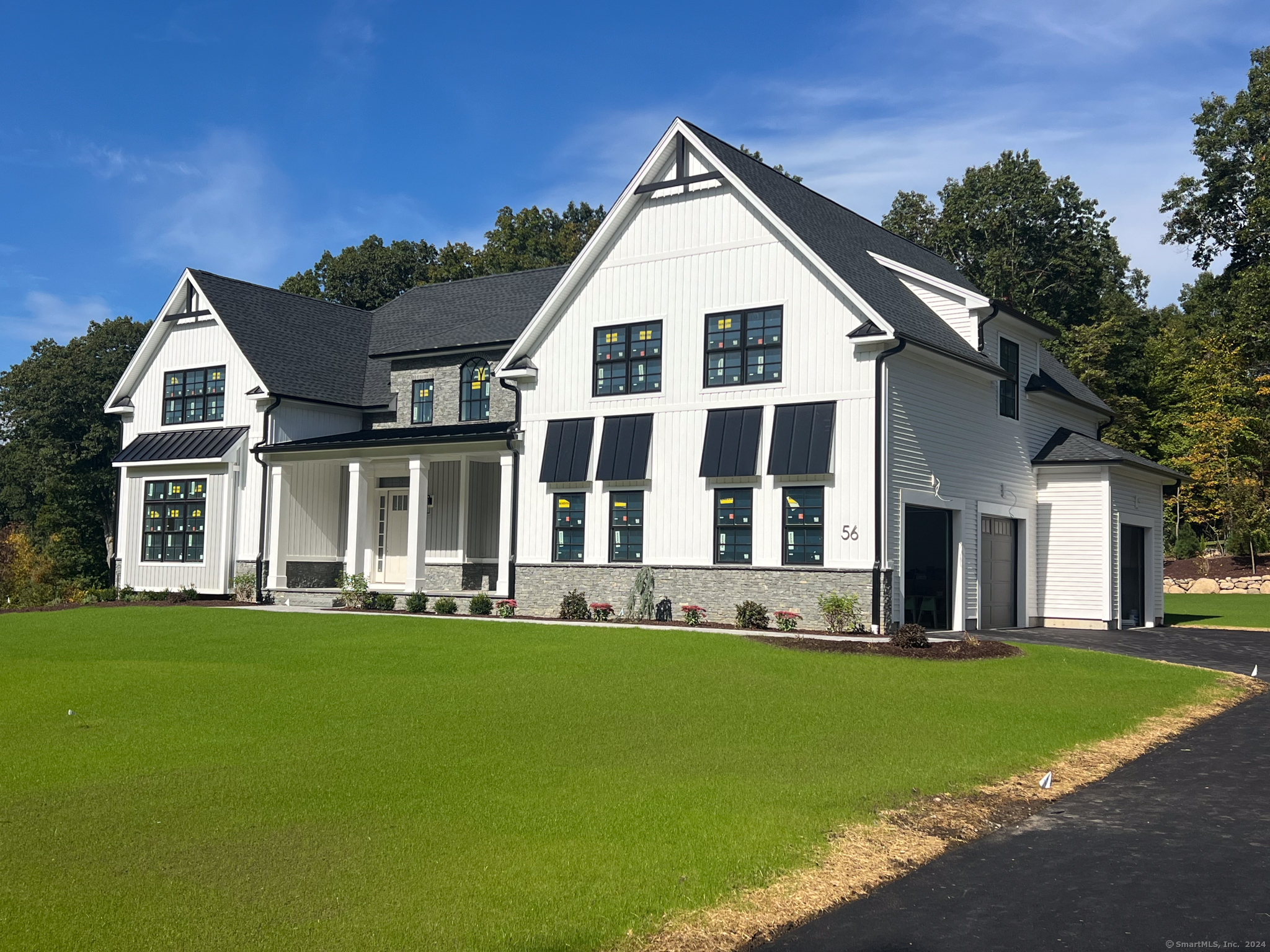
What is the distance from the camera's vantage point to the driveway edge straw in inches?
242

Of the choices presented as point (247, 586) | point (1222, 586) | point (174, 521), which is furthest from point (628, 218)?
point (1222, 586)

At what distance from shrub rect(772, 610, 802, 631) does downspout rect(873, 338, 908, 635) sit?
1.57 metres

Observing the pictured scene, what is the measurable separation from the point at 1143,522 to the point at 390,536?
796 inches

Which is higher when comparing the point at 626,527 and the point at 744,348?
the point at 744,348

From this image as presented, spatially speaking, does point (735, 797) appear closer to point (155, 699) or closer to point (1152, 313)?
point (155, 699)

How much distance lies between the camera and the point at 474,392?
31844 millimetres

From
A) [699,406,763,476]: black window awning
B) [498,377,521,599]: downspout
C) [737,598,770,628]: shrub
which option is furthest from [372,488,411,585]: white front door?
[737,598,770,628]: shrub

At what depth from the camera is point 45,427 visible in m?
56.5

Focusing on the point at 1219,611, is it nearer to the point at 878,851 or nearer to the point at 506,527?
the point at 506,527

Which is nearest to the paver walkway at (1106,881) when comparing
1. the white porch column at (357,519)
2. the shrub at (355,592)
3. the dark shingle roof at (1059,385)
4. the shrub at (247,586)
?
the dark shingle roof at (1059,385)

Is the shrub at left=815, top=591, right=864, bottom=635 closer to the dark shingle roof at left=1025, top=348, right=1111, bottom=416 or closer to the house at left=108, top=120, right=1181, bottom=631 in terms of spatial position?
the house at left=108, top=120, right=1181, bottom=631

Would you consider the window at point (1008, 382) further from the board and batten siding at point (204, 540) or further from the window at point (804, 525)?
the board and batten siding at point (204, 540)

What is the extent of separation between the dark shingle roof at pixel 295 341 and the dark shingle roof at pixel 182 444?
78.2 inches

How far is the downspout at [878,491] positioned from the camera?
22328mm
